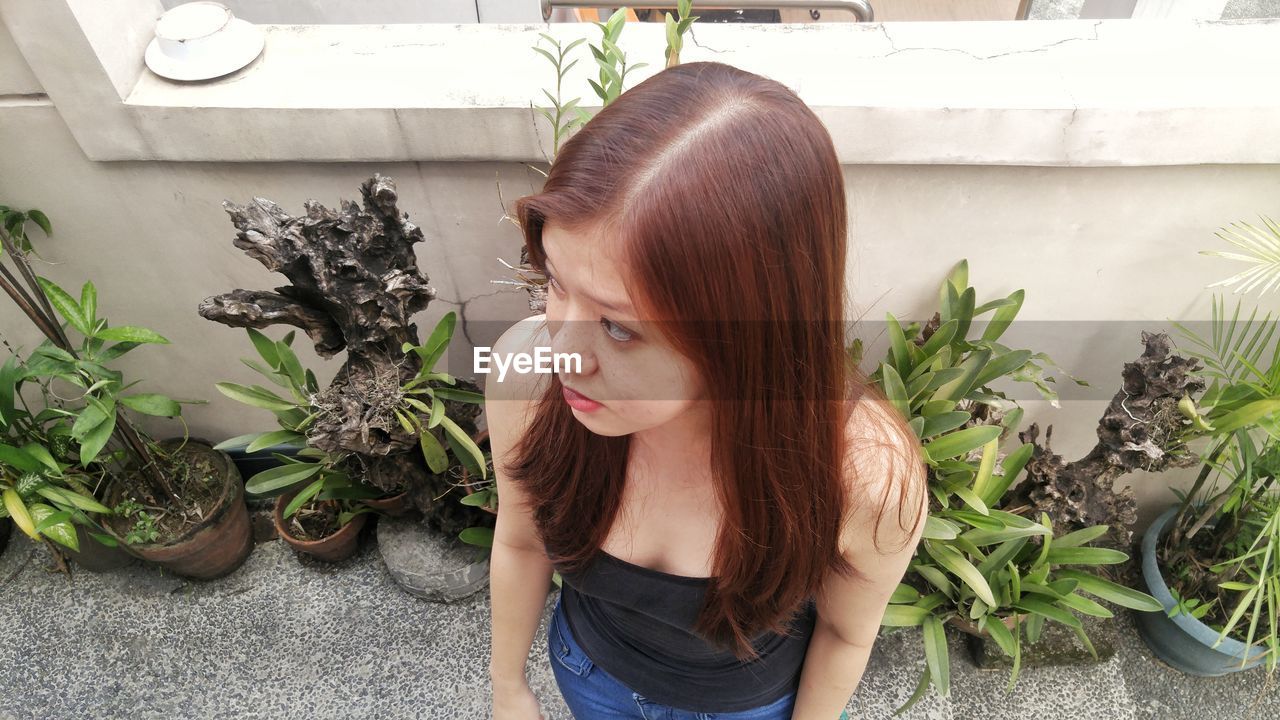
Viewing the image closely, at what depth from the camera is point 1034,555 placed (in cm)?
181

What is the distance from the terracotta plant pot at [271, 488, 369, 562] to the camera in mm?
2043

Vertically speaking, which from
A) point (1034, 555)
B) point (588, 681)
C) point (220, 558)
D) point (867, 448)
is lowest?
point (220, 558)

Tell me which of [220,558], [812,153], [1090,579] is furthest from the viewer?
[220,558]

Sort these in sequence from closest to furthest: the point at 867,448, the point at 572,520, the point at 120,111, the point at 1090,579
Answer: the point at 867,448 → the point at 572,520 → the point at 120,111 → the point at 1090,579

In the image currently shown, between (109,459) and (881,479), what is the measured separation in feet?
6.41

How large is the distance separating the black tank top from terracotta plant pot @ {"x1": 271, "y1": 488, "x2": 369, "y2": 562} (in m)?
1.01

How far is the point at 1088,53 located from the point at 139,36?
77.3 inches

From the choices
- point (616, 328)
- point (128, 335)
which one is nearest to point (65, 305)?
point (128, 335)

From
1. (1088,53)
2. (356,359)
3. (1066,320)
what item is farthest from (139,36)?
(1066,320)

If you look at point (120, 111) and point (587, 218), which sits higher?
point (587, 218)

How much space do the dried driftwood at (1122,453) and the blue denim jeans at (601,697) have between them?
0.86 m

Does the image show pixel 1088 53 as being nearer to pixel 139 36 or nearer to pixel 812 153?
pixel 812 153

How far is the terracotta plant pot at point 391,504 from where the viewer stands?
199cm

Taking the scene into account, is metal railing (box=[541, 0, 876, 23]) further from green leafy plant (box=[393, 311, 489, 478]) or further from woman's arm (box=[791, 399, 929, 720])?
woman's arm (box=[791, 399, 929, 720])
